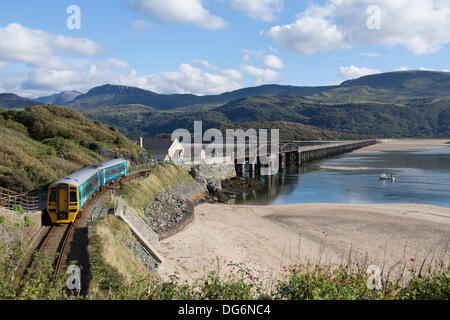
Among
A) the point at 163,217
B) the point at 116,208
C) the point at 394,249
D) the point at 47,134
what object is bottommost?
the point at 394,249

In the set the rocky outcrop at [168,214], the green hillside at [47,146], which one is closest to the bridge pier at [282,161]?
the green hillside at [47,146]

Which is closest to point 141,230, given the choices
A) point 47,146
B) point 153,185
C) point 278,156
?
point 153,185

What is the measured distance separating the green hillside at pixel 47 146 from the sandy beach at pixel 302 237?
10885mm

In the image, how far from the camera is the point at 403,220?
89.0 feet

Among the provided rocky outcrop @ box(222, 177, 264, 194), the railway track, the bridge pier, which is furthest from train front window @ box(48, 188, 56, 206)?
the bridge pier

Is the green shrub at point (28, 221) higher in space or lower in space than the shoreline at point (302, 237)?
higher

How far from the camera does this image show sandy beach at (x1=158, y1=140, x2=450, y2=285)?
1794cm

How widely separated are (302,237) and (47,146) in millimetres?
25482

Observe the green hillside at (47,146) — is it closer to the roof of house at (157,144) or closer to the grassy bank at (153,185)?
the grassy bank at (153,185)

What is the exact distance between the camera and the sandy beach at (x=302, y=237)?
58.9ft

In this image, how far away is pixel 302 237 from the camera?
2359cm
